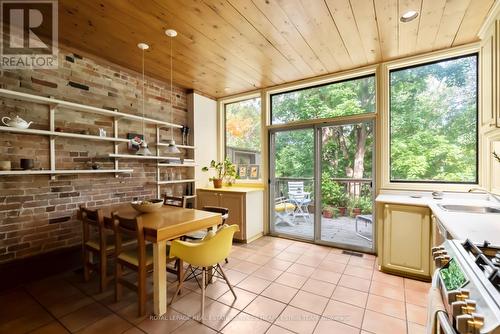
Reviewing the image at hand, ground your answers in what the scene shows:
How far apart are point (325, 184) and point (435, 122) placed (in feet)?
5.43

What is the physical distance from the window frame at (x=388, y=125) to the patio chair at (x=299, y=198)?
1178mm

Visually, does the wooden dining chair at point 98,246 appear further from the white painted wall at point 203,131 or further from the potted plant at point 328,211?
the potted plant at point 328,211

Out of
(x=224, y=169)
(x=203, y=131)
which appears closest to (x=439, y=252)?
(x=224, y=169)

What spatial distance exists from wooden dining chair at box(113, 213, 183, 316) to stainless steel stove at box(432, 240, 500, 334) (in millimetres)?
2007

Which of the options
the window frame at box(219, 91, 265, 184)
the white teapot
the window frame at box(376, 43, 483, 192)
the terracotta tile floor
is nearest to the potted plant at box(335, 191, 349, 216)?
the window frame at box(376, 43, 483, 192)

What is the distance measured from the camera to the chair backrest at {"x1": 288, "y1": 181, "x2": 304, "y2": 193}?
4.02 metres

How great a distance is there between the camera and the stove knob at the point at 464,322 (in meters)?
0.67

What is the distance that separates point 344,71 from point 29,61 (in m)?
4.00

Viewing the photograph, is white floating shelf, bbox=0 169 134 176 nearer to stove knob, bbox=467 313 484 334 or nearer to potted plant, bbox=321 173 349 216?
potted plant, bbox=321 173 349 216

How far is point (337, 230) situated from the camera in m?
3.79

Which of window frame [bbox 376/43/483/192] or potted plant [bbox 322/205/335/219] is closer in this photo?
window frame [bbox 376/43/483/192]

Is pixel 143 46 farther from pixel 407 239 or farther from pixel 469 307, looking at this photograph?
pixel 407 239

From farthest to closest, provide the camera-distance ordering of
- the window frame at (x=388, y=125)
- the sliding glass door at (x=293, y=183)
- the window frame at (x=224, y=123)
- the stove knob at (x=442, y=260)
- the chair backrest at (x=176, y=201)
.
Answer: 1. the window frame at (x=224, y=123)
2. the sliding glass door at (x=293, y=183)
3. the chair backrest at (x=176, y=201)
4. the window frame at (x=388, y=125)
5. the stove knob at (x=442, y=260)

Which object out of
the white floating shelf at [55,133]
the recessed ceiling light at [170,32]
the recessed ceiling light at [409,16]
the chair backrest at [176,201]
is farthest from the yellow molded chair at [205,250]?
the recessed ceiling light at [409,16]
